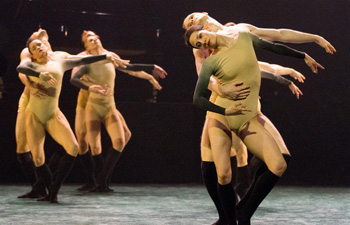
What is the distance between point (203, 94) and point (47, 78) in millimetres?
2232

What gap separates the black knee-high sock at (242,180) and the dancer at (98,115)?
1.73 meters

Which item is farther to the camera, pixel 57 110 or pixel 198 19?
pixel 57 110

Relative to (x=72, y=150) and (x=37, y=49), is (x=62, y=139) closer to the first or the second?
(x=72, y=150)

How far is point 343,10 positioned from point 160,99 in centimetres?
289

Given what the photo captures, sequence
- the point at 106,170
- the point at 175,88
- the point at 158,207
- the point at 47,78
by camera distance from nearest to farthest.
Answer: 1. the point at 47,78
2. the point at 158,207
3. the point at 106,170
4. the point at 175,88

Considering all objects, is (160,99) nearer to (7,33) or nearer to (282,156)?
(7,33)

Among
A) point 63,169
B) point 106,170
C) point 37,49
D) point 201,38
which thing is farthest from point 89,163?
point 201,38

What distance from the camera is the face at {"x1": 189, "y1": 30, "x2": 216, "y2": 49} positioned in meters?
4.02

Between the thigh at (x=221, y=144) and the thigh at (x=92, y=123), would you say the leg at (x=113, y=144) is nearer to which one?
the thigh at (x=92, y=123)

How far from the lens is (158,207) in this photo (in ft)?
19.1

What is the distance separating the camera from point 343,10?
882cm

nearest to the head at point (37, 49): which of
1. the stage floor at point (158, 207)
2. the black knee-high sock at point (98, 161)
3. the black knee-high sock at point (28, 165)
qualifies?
the black knee-high sock at point (28, 165)

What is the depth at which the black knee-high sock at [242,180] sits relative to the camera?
235 inches

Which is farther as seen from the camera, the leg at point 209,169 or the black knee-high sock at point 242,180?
the black knee-high sock at point 242,180
